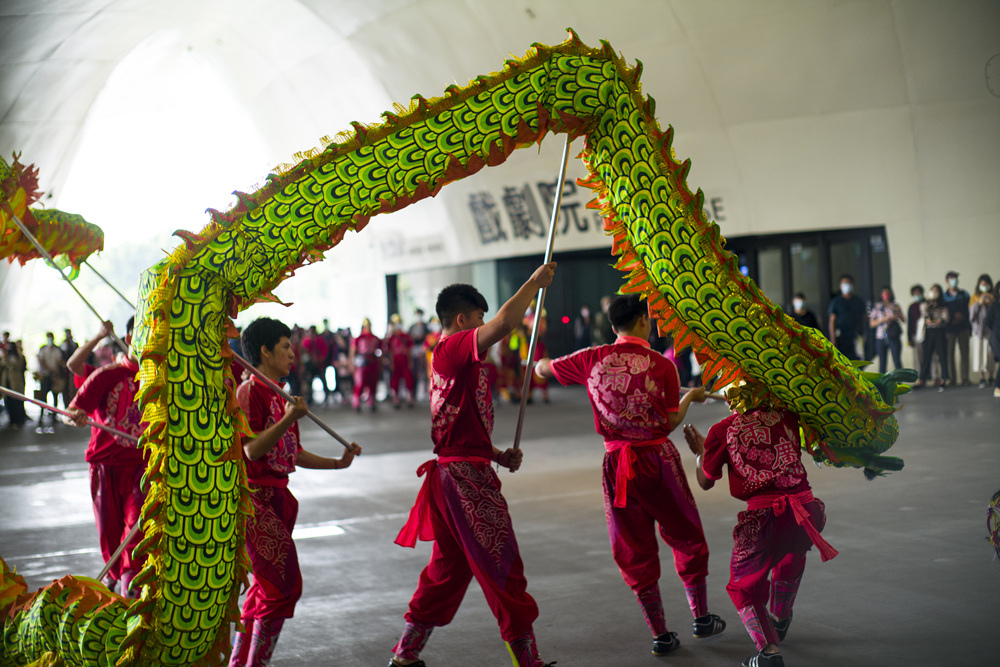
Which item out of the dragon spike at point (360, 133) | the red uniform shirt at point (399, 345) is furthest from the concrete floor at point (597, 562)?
the red uniform shirt at point (399, 345)

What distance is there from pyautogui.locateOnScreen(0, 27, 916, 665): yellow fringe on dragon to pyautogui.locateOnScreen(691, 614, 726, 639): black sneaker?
0.92 metres

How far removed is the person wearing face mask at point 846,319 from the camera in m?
15.1

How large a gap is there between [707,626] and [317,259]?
238 cm

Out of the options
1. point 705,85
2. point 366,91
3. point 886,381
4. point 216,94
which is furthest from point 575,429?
point 216,94

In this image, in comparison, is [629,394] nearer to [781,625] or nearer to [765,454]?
[765,454]

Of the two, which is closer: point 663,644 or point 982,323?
point 663,644

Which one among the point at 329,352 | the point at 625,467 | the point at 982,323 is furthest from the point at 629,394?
the point at 329,352

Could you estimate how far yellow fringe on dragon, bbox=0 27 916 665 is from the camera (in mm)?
3016

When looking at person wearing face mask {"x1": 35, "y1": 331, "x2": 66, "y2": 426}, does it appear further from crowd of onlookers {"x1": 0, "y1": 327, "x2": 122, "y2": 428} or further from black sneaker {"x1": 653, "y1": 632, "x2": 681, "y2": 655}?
black sneaker {"x1": 653, "y1": 632, "x2": 681, "y2": 655}

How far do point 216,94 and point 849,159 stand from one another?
696 inches

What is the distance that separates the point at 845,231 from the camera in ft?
55.2

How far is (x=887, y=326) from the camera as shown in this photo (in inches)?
599

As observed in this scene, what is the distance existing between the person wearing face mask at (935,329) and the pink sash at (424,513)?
39.8 feet

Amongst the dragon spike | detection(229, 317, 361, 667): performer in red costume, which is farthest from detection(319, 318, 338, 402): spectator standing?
the dragon spike
